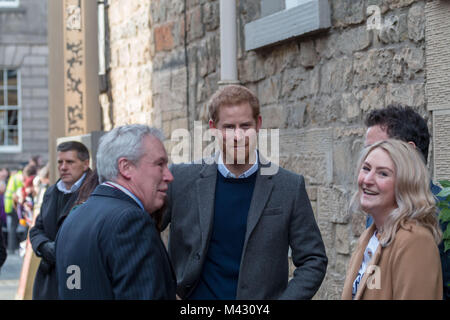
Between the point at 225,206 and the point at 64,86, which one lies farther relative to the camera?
the point at 64,86

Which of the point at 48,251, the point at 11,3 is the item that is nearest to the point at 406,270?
the point at 48,251

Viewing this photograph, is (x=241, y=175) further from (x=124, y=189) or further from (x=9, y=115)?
(x=9, y=115)

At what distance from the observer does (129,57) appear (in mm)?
10617

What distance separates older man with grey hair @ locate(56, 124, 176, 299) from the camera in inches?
115

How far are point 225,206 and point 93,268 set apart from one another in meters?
1.04

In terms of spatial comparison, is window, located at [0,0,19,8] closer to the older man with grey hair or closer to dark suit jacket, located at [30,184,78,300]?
dark suit jacket, located at [30,184,78,300]

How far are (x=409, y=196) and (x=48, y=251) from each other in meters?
3.48

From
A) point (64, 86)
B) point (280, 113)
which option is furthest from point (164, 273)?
point (64, 86)

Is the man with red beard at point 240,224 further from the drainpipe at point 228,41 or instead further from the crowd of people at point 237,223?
the drainpipe at point 228,41

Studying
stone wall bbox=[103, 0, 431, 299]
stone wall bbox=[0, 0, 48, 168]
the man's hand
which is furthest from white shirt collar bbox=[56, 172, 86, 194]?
stone wall bbox=[0, 0, 48, 168]

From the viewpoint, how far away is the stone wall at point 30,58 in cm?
3012

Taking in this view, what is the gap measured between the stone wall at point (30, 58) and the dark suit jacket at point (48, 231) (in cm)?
2390

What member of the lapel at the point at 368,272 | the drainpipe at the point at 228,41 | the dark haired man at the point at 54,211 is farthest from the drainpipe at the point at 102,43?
the lapel at the point at 368,272
